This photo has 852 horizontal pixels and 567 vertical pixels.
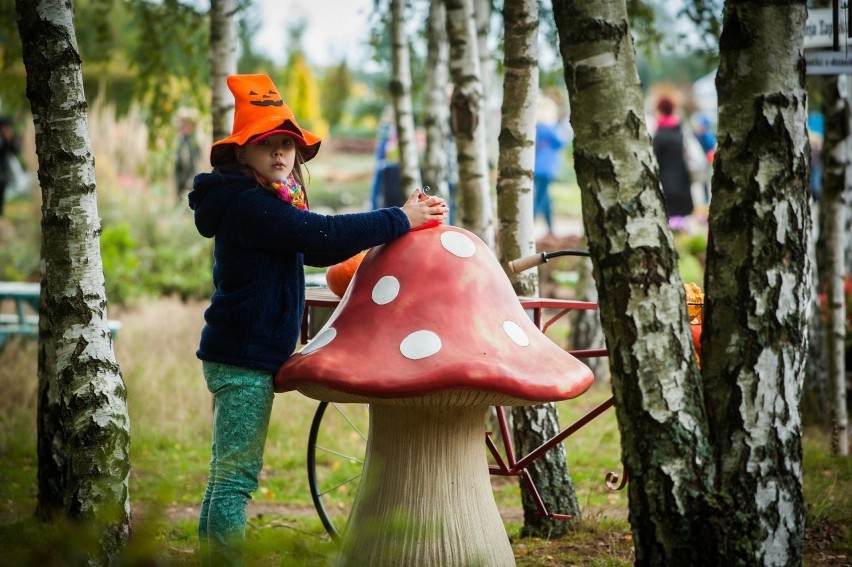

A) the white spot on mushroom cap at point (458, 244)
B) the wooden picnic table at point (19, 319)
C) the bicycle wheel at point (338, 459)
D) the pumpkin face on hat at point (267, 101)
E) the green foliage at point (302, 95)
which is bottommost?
the bicycle wheel at point (338, 459)

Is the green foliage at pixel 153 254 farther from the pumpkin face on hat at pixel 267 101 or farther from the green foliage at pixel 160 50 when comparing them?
the pumpkin face on hat at pixel 267 101

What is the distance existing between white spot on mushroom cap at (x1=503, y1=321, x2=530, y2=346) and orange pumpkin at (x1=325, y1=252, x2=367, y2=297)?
745mm

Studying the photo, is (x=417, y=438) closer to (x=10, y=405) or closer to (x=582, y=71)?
(x=582, y=71)

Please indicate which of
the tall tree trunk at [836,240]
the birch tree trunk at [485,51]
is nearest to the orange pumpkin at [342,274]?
the tall tree trunk at [836,240]

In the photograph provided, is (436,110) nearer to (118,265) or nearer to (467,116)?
(467,116)

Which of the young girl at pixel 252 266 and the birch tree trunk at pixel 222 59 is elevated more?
the birch tree trunk at pixel 222 59

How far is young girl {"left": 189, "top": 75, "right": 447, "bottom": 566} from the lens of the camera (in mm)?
2801

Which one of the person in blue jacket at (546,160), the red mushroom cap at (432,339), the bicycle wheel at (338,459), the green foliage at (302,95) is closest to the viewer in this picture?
the red mushroom cap at (432,339)

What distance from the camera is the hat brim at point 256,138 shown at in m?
2.83

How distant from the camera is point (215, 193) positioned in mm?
2879

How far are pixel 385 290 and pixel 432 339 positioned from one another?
256mm

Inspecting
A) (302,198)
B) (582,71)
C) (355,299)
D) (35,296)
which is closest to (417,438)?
(355,299)

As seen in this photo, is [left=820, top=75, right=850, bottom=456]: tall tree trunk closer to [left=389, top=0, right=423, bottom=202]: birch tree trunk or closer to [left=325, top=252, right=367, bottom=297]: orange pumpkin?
[left=389, top=0, right=423, bottom=202]: birch tree trunk

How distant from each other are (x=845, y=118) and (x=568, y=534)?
127 inches
